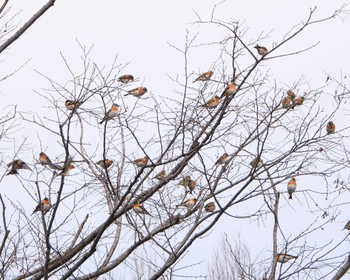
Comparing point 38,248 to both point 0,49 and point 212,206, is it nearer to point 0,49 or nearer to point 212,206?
point 0,49

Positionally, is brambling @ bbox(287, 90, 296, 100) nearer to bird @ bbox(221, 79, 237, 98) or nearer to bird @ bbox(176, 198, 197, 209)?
bird @ bbox(221, 79, 237, 98)

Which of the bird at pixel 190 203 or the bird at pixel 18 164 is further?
the bird at pixel 190 203

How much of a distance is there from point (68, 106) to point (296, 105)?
2.89 metres

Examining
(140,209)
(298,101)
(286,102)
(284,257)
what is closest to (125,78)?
(140,209)

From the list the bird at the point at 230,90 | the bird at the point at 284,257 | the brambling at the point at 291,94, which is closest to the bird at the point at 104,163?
the bird at the point at 230,90

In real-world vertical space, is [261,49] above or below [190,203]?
above

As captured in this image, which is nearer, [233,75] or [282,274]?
[282,274]

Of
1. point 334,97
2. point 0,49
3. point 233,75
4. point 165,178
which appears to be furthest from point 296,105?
point 0,49

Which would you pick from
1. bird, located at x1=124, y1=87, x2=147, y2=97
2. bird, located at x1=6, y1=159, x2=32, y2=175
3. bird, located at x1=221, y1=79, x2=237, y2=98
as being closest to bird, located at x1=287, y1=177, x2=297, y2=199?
bird, located at x1=221, y1=79, x2=237, y2=98

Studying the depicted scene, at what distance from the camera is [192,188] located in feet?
25.6

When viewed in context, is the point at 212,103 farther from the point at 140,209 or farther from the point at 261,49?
the point at 261,49

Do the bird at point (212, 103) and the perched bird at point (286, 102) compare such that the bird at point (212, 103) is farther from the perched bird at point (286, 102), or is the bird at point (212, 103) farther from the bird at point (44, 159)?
the bird at point (44, 159)

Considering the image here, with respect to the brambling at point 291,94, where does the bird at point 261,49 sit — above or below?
above

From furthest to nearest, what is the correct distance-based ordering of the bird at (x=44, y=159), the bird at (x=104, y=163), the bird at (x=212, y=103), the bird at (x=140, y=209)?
the bird at (x=44, y=159), the bird at (x=212, y=103), the bird at (x=140, y=209), the bird at (x=104, y=163)
